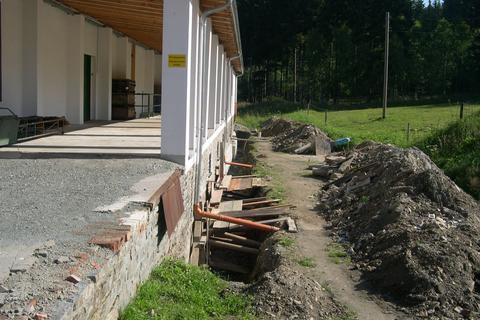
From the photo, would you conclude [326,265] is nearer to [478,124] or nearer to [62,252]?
[62,252]

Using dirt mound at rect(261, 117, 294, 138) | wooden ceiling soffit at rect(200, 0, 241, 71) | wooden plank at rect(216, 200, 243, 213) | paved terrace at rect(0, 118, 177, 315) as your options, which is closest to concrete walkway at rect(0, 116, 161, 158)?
paved terrace at rect(0, 118, 177, 315)

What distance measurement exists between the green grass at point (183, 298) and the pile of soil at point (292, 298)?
23 centimetres

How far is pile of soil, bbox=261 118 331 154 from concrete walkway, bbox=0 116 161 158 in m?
13.0

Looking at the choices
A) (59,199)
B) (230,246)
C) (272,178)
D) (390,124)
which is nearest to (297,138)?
(390,124)

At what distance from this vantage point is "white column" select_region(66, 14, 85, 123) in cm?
1405

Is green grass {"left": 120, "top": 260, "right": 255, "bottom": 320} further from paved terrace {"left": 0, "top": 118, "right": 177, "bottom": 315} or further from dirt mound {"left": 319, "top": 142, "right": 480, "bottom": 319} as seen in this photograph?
dirt mound {"left": 319, "top": 142, "right": 480, "bottom": 319}

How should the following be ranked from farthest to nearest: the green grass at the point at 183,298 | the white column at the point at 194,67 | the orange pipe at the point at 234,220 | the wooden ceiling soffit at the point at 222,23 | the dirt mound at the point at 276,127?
the dirt mound at the point at 276,127
the wooden ceiling soffit at the point at 222,23
the orange pipe at the point at 234,220
the white column at the point at 194,67
the green grass at the point at 183,298

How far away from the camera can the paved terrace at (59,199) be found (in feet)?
12.5

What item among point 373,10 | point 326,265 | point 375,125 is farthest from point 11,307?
point 373,10

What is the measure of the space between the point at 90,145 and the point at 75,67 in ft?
17.2

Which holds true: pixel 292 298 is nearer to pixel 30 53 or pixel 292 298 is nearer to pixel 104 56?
pixel 30 53

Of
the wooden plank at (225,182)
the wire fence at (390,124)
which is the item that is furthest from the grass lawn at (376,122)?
the wooden plank at (225,182)

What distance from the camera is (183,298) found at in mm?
6027

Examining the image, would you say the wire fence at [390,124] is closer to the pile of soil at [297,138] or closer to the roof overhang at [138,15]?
the pile of soil at [297,138]
